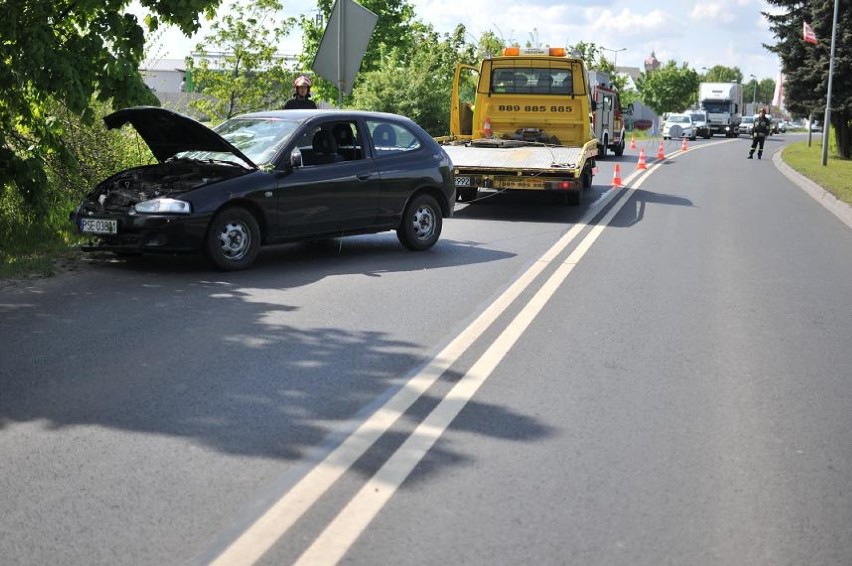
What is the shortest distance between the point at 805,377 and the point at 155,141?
7.29 m

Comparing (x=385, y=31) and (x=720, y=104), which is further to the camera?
(x=720, y=104)

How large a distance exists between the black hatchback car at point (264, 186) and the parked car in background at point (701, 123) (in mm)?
61084

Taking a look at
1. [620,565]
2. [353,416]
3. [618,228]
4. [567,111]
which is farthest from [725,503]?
[567,111]

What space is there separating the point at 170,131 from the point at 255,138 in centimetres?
90

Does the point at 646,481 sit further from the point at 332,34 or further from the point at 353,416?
the point at 332,34

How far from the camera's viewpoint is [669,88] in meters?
130

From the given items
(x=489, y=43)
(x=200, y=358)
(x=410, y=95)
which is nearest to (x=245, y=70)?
(x=410, y=95)

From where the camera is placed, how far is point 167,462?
16.1 feet

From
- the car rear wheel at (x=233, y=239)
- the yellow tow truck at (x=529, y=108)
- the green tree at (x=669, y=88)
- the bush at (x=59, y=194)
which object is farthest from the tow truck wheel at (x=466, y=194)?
the green tree at (x=669, y=88)

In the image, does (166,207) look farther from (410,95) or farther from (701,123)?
(701,123)

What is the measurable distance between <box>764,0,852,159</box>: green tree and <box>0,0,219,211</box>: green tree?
3560 centimetres

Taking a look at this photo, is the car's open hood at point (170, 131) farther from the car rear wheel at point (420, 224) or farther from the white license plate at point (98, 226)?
the car rear wheel at point (420, 224)

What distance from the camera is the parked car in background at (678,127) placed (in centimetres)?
6938

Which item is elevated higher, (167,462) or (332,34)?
(332,34)
